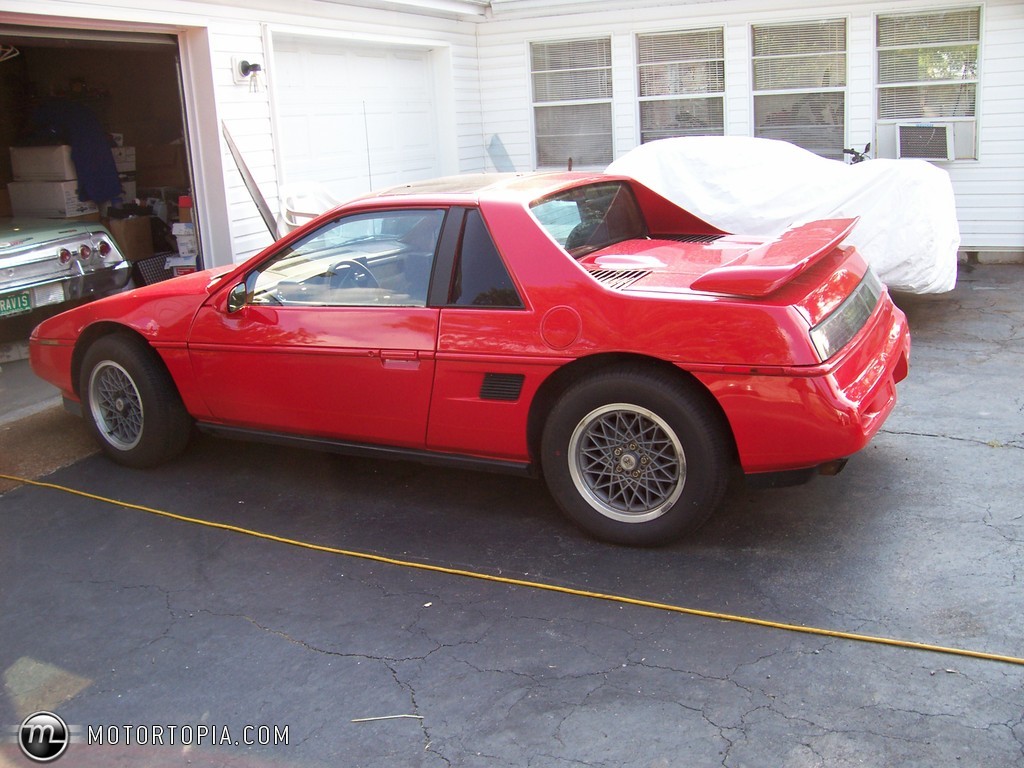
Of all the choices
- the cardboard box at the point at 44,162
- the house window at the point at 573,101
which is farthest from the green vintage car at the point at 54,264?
the house window at the point at 573,101

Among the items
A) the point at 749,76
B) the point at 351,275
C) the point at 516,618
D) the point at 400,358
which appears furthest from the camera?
the point at 749,76

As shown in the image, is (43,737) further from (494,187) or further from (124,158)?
(124,158)

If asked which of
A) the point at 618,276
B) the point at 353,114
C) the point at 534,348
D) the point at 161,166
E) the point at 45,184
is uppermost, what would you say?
the point at 353,114

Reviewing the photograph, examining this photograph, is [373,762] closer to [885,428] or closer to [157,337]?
[157,337]

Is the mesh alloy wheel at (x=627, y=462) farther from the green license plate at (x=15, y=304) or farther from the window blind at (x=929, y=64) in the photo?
the window blind at (x=929, y=64)

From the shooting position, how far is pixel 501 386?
4328 mm

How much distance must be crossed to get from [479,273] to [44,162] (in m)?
8.04

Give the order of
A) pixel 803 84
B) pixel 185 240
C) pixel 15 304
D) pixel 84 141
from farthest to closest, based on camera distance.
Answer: pixel 803 84 → pixel 84 141 → pixel 185 240 → pixel 15 304

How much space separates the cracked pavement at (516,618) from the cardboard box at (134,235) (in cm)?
592

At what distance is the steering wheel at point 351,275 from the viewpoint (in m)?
4.75

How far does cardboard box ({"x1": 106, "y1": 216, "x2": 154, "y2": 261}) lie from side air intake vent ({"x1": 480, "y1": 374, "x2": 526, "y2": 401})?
295 inches

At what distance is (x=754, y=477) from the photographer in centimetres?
401

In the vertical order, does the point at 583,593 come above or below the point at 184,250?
below

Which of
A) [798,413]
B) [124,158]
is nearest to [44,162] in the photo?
[124,158]
